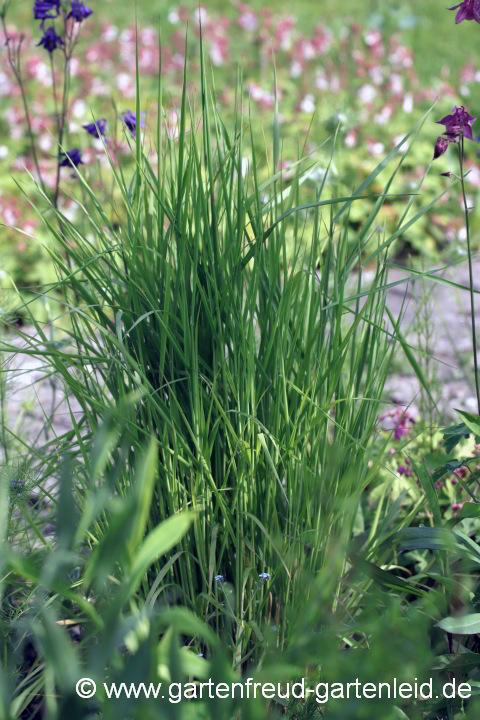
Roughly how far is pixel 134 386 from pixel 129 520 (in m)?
0.69

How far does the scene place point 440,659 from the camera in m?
1.25

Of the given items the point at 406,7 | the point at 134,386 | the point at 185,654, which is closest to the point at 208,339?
the point at 134,386

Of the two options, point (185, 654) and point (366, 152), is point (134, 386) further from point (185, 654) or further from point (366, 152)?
point (366, 152)

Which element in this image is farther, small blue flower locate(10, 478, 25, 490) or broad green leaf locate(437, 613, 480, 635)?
small blue flower locate(10, 478, 25, 490)

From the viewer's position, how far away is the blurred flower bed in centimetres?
412

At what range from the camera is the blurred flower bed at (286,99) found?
13.5 feet

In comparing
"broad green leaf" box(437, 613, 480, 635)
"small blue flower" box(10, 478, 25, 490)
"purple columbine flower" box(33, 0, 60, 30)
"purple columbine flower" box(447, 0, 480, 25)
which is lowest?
"broad green leaf" box(437, 613, 480, 635)

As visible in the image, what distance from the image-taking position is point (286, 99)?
18.5 ft

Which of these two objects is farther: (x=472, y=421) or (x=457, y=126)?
(x=457, y=126)

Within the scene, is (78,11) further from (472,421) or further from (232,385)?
(472,421)

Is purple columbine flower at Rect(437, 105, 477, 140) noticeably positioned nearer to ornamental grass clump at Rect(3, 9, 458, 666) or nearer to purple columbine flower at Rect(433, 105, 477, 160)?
purple columbine flower at Rect(433, 105, 477, 160)

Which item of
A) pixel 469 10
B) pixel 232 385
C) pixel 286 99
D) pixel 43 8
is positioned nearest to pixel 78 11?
pixel 43 8

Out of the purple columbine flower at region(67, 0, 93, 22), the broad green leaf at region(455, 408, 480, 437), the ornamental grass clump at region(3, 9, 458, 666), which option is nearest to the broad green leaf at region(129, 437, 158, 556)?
the ornamental grass clump at region(3, 9, 458, 666)

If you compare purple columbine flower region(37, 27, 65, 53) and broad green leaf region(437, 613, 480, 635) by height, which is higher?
purple columbine flower region(37, 27, 65, 53)
